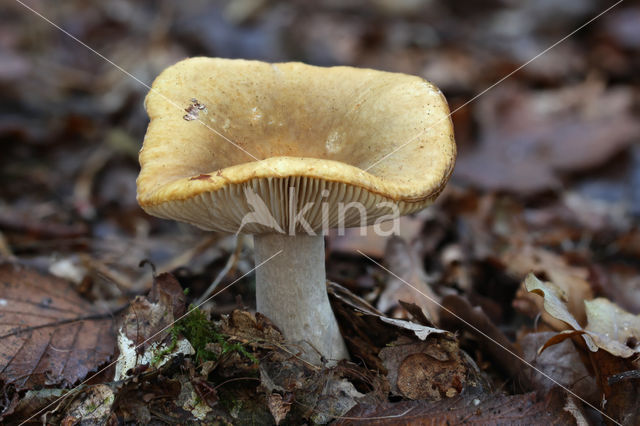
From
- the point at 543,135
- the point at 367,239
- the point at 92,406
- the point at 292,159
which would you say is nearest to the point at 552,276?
the point at 367,239

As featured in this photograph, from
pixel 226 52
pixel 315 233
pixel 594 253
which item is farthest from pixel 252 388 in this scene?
pixel 226 52

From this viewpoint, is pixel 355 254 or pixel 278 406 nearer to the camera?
pixel 278 406

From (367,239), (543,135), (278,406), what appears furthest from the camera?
(543,135)

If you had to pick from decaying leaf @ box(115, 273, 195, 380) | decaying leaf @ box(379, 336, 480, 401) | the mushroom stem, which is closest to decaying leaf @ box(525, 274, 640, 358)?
decaying leaf @ box(379, 336, 480, 401)

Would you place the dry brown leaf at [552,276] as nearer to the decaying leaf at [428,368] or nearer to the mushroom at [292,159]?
the decaying leaf at [428,368]

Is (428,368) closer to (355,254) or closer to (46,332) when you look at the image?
(355,254)
